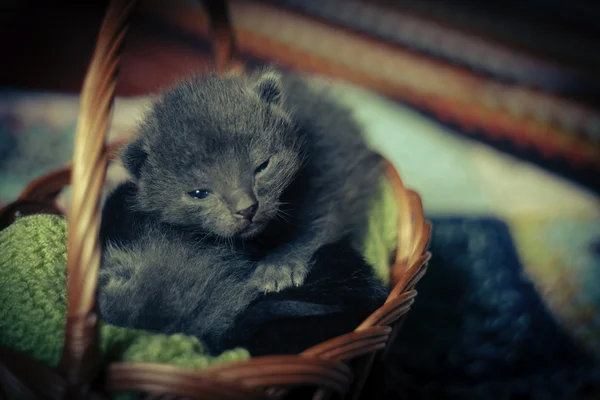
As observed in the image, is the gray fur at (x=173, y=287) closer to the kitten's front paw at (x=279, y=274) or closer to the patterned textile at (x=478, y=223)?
the kitten's front paw at (x=279, y=274)

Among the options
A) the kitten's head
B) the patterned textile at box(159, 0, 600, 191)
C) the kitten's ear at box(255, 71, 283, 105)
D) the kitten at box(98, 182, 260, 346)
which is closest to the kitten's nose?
the kitten's head

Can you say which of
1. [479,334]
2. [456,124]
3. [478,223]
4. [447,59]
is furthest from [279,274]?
[447,59]

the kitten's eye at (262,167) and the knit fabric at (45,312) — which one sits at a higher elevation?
the kitten's eye at (262,167)

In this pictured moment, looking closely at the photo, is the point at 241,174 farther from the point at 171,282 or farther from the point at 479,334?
the point at 479,334

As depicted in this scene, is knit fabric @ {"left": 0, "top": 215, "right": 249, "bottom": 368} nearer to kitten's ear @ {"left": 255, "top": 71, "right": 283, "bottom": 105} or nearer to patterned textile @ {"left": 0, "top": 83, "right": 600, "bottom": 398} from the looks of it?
patterned textile @ {"left": 0, "top": 83, "right": 600, "bottom": 398}

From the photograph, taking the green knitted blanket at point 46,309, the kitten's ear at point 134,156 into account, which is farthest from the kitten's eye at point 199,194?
the green knitted blanket at point 46,309

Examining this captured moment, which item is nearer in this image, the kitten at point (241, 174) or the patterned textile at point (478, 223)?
the kitten at point (241, 174)

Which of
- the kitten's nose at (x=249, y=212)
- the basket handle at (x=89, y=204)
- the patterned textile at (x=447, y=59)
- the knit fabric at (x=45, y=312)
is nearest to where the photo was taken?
the basket handle at (x=89, y=204)
